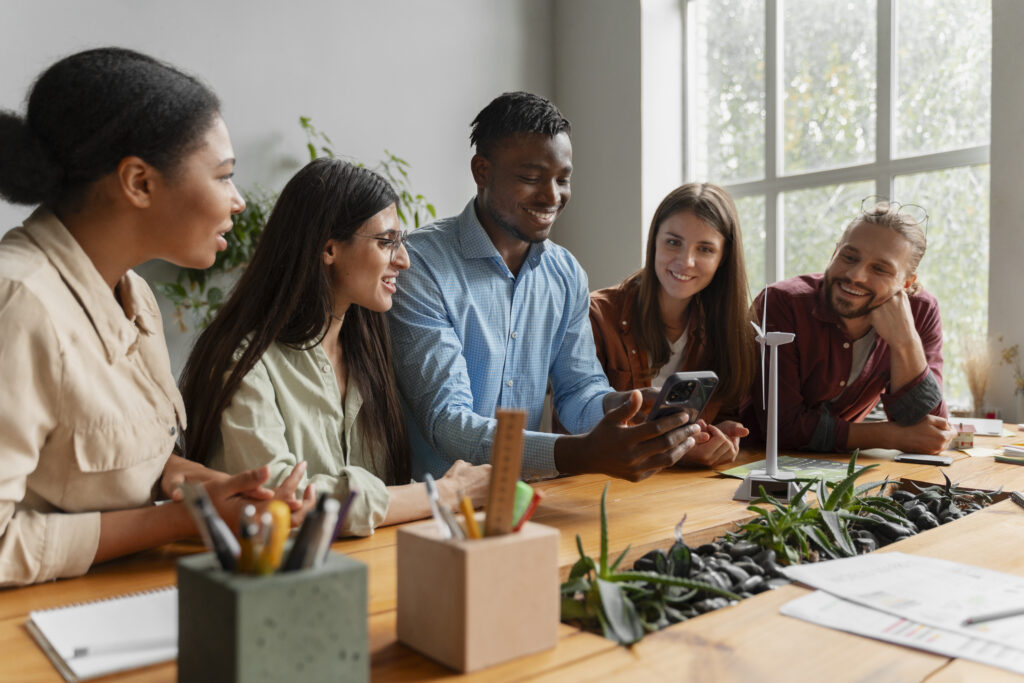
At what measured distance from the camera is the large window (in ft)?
12.7

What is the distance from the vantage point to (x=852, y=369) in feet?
8.39

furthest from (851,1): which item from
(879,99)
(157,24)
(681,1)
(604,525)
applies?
(604,525)

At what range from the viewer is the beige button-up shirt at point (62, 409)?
107 cm

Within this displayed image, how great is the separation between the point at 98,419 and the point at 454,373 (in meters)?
0.90

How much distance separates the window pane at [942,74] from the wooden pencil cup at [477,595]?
144 inches

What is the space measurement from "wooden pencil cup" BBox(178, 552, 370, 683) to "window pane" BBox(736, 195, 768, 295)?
162 inches

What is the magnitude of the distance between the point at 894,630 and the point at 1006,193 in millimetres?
3112

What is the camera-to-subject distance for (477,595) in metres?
0.84

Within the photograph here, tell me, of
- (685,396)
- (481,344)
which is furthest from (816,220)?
(685,396)

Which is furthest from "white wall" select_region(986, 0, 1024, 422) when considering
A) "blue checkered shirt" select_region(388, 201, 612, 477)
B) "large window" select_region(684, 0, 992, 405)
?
"blue checkered shirt" select_region(388, 201, 612, 477)

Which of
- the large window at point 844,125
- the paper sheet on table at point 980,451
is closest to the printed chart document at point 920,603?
the paper sheet on table at point 980,451

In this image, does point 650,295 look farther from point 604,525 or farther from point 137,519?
point 137,519

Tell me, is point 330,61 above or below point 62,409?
above

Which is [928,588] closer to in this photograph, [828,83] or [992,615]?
[992,615]
